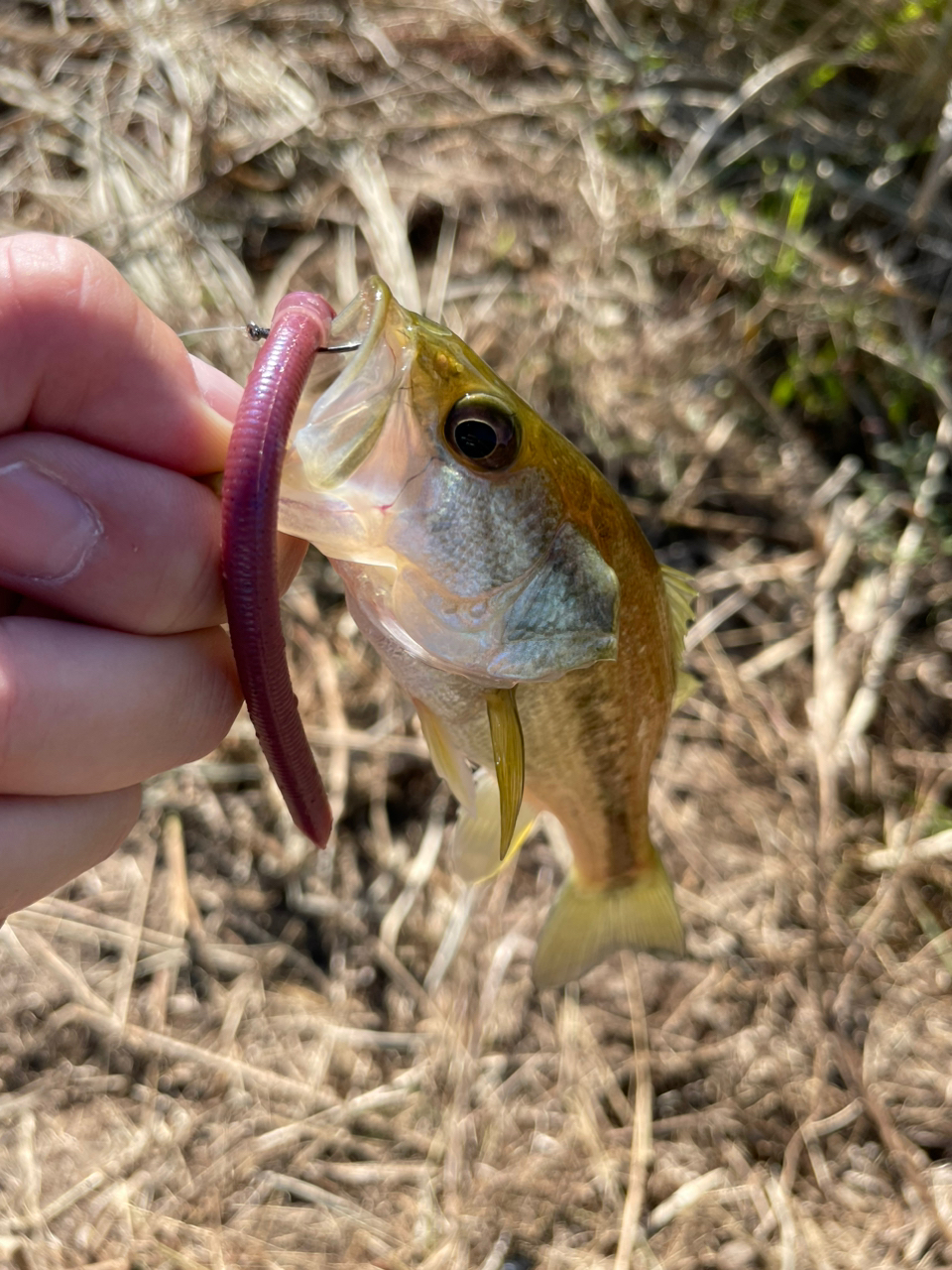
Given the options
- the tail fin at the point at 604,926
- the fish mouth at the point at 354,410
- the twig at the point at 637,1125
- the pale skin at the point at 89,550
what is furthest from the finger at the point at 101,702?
the twig at the point at 637,1125

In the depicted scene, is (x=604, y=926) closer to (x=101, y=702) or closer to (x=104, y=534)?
(x=101, y=702)

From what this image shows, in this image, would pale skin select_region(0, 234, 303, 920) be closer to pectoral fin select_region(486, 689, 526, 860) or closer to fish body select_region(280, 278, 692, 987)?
fish body select_region(280, 278, 692, 987)

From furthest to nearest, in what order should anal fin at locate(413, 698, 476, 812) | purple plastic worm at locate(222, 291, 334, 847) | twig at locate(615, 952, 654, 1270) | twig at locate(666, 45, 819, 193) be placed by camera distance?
twig at locate(666, 45, 819, 193), twig at locate(615, 952, 654, 1270), anal fin at locate(413, 698, 476, 812), purple plastic worm at locate(222, 291, 334, 847)

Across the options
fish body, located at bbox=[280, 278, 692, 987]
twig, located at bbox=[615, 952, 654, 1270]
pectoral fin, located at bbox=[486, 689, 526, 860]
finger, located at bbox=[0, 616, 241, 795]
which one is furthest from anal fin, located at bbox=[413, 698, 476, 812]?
twig, located at bbox=[615, 952, 654, 1270]

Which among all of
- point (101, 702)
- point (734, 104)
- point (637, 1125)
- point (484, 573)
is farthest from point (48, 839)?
point (734, 104)

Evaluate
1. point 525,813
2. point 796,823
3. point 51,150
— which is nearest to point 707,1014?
point 796,823

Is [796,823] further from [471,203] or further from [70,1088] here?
[471,203]

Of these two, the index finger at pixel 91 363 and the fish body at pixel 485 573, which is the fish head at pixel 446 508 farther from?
the index finger at pixel 91 363
